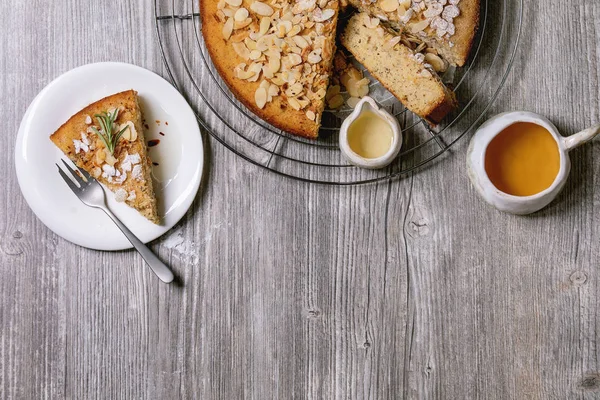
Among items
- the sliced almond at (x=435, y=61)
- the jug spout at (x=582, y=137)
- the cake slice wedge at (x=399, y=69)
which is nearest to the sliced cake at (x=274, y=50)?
the cake slice wedge at (x=399, y=69)

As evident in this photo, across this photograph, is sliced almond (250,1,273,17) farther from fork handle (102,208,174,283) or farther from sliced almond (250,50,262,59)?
fork handle (102,208,174,283)

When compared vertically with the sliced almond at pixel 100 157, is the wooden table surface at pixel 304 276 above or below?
below

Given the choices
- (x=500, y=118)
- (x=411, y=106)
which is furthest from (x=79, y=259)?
(x=500, y=118)

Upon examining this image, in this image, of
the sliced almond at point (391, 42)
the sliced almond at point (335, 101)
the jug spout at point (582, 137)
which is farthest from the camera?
the sliced almond at point (335, 101)

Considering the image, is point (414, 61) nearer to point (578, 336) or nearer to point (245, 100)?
point (245, 100)

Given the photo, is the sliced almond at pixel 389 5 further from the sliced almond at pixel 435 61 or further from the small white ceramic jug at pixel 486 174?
the small white ceramic jug at pixel 486 174

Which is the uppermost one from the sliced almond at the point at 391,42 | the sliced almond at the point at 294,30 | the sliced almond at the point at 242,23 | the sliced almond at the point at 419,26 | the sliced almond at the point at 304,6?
the sliced almond at the point at 304,6

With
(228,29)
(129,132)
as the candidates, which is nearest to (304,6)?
(228,29)
